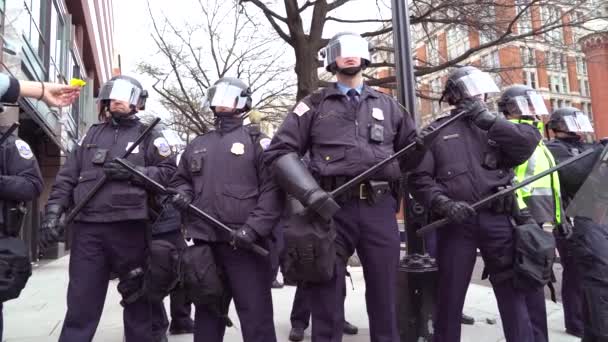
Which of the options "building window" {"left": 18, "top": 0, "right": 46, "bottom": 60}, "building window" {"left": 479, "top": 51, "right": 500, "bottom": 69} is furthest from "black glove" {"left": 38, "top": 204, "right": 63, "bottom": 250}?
"building window" {"left": 479, "top": 51, "right": 500, "bottom": 69}

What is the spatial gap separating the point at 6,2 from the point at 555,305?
7982 millimetres

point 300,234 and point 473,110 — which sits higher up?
point 473,110

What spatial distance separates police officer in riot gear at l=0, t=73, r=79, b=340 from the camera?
303 cm

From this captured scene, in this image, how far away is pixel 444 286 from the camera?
10.3 ft

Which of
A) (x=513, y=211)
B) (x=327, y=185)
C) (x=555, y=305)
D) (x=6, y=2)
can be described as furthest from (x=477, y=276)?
(x=6, y=2)

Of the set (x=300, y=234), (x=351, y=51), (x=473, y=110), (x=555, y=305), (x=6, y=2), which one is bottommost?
(x=555, y=305)

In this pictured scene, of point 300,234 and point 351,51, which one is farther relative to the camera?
point 351,51

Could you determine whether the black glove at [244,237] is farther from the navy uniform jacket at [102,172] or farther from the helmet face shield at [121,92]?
the helmet face shield at [121,92]

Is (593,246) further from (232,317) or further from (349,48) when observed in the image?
(232,317)

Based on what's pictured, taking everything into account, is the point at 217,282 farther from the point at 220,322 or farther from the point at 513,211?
the point at 513,211

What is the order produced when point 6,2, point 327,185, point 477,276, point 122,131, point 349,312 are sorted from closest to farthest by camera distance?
point 327,185 < point 122,131 < point 349,312 < point 6,2 < point 477,276

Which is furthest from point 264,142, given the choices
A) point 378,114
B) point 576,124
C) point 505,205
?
point 576,124

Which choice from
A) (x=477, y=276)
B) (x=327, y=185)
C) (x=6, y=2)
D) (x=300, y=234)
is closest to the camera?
(x=300, y=234)

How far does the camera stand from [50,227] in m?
3.13
